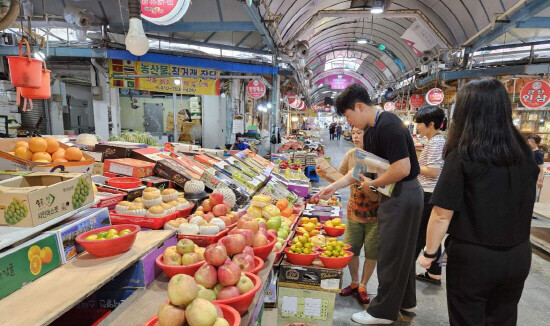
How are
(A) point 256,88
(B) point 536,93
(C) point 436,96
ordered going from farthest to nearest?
1. (C) point 436,96
2. (A) point 256,88
3. (B) point 536,93

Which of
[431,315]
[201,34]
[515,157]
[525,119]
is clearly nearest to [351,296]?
[431,315]

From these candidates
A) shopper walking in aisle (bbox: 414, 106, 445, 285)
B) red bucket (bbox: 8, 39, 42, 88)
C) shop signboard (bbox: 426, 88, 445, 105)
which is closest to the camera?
red bucket (bbox: 8, 39, 42, 88)

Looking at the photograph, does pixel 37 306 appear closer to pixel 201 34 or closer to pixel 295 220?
pixel 295 220

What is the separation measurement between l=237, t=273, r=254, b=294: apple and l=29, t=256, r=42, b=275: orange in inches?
37.2

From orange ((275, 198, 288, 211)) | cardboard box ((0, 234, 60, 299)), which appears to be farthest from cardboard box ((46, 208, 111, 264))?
orange ((275, 198, 288, 211))

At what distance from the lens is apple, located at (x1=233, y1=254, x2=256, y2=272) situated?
5.78 feet

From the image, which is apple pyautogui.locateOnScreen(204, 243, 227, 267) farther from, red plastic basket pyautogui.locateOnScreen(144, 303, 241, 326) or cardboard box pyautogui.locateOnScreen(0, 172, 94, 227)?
cardboard box pyautogui.locateOnScreen(0, 172, 94, 227)

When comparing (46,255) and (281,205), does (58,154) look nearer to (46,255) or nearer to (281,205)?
(46,255)

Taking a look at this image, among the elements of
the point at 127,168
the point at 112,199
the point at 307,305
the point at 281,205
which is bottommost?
the point at 307,305

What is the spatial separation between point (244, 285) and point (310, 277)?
47.3 inches

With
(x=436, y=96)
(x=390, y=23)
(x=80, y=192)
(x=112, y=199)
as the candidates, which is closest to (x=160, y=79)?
(x=112, y=199)

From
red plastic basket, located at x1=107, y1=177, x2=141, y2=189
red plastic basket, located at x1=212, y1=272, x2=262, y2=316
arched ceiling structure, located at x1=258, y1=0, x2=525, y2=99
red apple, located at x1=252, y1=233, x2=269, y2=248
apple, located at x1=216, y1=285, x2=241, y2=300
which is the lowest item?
red plastic basket, located at x1=212, y1=272, x2=262, y2=316

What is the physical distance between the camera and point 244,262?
5.81 feet

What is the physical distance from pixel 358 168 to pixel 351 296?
1598 millimetres
